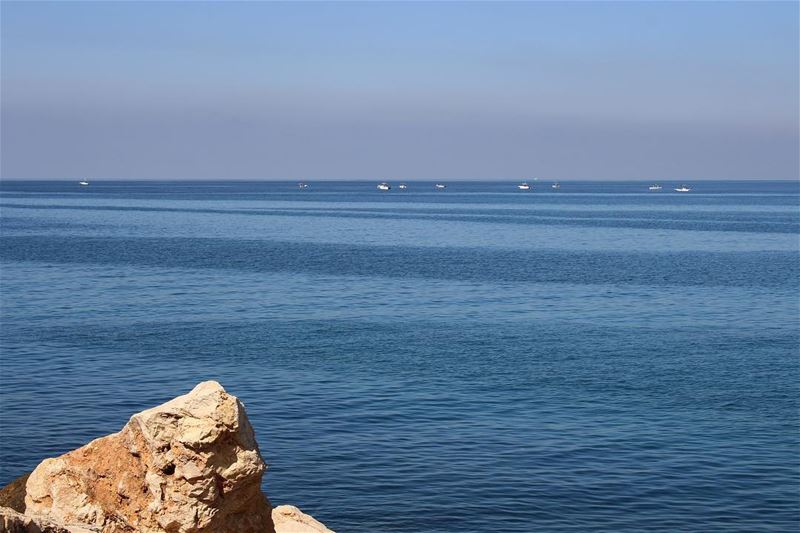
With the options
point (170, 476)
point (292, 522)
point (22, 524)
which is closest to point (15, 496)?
point (170, 476)

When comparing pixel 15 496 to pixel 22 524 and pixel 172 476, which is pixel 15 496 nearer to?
pixel 172 476

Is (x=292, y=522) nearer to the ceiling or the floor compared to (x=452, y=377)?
nearer to the ceiling

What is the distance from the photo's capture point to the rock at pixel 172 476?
55.7ft

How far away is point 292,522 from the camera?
20.6 metres

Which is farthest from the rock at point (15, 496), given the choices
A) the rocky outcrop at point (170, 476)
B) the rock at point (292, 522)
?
the rock at point (292, 522)

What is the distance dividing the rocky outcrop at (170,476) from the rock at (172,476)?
2cm

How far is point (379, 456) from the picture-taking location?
3241 cm

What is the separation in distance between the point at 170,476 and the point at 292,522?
4.06 meters

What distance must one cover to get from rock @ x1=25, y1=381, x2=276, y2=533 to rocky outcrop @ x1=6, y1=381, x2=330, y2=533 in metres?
0.02

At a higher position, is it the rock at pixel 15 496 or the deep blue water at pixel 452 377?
the rock at pixel 15 496

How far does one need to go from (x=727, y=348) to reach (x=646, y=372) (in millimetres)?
8210

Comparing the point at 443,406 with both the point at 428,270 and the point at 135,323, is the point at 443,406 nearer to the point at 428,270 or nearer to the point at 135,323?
the point at 135,323

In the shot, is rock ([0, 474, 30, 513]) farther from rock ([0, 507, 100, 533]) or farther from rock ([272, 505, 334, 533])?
rock ([272, 505, 334, 533])

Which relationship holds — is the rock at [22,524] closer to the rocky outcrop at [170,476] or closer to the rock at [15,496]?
the rocky outcrop at [170,476]
